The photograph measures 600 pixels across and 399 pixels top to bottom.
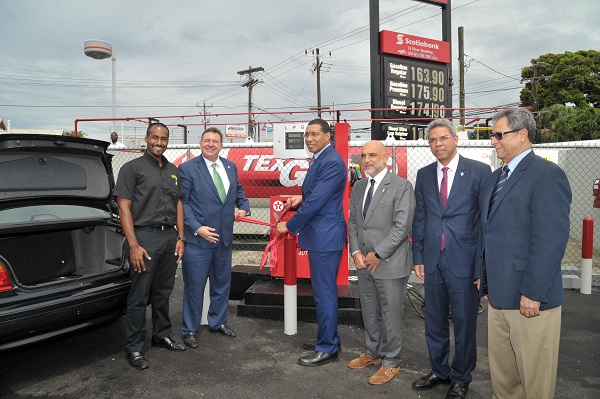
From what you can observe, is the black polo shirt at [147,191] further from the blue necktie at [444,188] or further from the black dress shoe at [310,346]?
the blue necktie at [444,188]

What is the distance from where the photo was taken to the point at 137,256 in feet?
12.1

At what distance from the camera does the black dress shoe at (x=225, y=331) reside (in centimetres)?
450

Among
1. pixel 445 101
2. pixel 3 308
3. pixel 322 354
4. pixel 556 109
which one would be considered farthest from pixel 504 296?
pixel 556 109

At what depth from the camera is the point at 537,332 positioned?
2.46 metres

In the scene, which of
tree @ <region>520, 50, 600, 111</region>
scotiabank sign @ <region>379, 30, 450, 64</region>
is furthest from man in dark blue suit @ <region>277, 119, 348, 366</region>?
tree @ <region>520, 50, 600, 111</region>

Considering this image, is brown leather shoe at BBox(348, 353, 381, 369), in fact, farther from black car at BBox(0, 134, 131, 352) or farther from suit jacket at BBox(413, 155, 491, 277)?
black car at BBox(0, 134, 131, 352)

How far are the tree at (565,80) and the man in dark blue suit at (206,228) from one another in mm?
42541

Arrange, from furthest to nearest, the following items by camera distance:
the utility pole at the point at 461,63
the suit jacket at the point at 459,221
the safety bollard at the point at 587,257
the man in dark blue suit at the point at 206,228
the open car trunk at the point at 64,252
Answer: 1. the utility pole at the point at 461,63
2. the safety bollard at the point at 587,257
3. the man in dark blue suit at the point at 206,228
4. the open car trunk at the point at 64,252
5. the suit jacket at the point at 459,221

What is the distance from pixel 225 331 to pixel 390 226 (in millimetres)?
2189

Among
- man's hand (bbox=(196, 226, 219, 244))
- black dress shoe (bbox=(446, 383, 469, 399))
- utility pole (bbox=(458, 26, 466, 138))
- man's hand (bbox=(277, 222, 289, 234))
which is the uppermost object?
utility pole (bbox=(458, 26, 466, 138))

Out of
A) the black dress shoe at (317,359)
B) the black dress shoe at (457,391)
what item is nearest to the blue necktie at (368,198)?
the black dress shoe at (317,359)

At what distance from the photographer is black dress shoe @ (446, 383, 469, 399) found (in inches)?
124

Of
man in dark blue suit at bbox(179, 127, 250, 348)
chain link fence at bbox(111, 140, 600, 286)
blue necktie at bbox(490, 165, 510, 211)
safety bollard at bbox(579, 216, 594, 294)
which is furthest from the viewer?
chain link fence at bbox(111, 140, 600, 286)

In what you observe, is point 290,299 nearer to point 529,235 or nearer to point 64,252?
point 64,252
